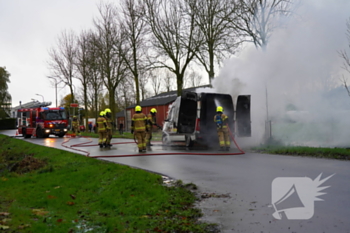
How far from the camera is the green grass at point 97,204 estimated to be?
4.92 m

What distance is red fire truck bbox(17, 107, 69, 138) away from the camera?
32.1 m

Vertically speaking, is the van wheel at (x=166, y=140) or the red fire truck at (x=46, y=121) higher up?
the red fire truck at (x=46, y=121)

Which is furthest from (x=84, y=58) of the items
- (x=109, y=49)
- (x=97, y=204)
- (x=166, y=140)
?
(x=97, y=204)

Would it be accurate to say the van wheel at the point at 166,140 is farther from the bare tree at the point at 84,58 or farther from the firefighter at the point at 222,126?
the bare tree at the point at 84,58

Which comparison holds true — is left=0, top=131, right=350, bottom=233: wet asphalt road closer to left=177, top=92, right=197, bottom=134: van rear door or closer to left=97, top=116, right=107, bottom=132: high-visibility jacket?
left=177, top=92, right=197, bottom=134: van rear door

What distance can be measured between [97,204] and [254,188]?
3.05 m

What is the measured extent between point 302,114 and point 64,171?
11385 mm

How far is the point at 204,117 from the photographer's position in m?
15.6

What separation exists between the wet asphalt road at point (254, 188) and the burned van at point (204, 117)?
357 cm

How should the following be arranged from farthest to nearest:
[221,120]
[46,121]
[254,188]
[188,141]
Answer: [46,121] → [188,141] → [221,120] → [254,188]

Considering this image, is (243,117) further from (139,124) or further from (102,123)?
(102,123)

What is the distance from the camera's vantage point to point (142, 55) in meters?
28.9
